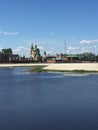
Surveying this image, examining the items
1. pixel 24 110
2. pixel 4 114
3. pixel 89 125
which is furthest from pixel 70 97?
pixel 89 125

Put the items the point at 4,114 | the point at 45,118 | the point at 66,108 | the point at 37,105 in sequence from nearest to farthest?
the point at 45,118
the point at 4,114
the point at 66,108
the point at 37,105

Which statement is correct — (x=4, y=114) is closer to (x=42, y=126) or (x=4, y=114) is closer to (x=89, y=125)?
(x=42, y=126)

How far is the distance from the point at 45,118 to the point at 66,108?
16.6 feet

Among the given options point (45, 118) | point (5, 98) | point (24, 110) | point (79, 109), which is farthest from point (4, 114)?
point (5, 98)

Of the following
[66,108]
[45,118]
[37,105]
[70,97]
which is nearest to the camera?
[45,118]

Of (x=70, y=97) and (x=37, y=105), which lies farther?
(x=70, y=97)

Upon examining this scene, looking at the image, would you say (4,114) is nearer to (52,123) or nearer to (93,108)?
(52,123)

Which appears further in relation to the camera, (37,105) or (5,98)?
(5,98)

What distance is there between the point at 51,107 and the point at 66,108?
171 cm

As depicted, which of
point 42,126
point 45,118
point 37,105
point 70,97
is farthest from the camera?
point 70,97

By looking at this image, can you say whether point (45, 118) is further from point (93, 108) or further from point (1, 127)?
point (93, 108)

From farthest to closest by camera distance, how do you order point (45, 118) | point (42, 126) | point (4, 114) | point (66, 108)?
point (66, 108), point (4, 114), point (45, 118), point (42, 126)

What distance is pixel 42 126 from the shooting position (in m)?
24.2

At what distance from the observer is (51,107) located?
32.2 m
